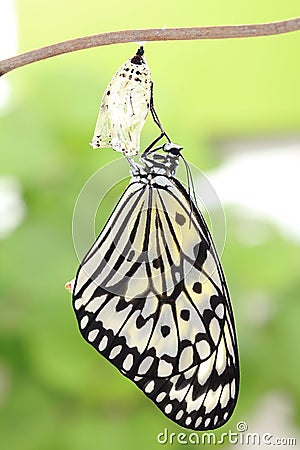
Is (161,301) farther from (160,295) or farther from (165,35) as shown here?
(165,35)

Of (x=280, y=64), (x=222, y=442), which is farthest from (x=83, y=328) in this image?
(x=280, y=64)

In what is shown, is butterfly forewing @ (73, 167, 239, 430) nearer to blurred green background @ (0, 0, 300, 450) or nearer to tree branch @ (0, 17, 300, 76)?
tree branch @ (0, 17, 300, 76)

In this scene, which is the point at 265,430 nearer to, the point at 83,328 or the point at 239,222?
the point at 239,222

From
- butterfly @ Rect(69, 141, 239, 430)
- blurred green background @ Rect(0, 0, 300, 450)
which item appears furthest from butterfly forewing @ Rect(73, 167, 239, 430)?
blurred green background @ Rect(0, 0, 300, 450)

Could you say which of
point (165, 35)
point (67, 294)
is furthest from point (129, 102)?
point (67, 294)

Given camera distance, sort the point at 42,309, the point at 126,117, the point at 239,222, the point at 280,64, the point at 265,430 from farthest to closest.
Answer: the point at 280,64 → the point at 265,430 → the point at 239,222 → the point at 42,309 → the point at 126,117
